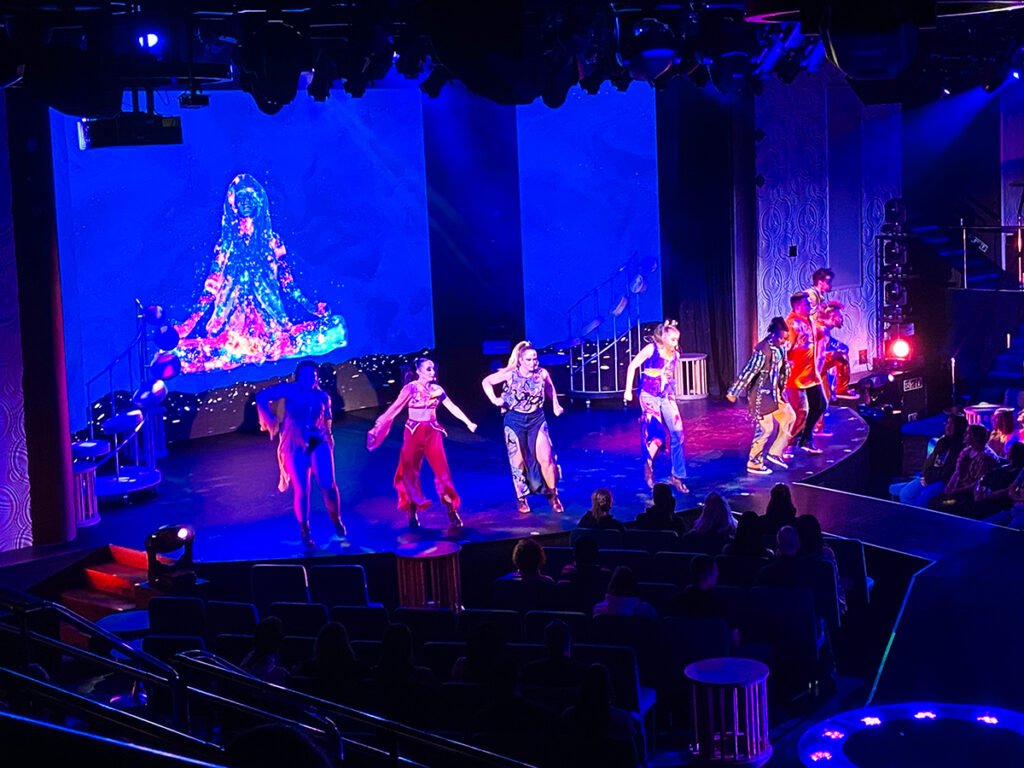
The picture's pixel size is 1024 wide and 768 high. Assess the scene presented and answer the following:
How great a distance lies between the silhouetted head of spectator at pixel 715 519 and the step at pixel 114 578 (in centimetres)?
397

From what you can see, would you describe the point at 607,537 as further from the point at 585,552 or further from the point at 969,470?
A: the point at 969,470

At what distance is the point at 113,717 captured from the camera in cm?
260

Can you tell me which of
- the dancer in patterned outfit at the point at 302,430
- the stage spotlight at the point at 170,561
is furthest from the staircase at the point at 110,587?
the dancer in patterned outfit at the point at 302,430

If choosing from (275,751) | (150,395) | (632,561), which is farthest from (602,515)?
(275,751)

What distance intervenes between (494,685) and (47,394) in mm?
5724

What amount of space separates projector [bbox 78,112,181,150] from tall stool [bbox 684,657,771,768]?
17.2 ft

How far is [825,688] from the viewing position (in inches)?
297

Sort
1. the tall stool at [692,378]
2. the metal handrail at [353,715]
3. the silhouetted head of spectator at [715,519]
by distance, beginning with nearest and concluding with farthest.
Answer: the metal handrail at [353,715]
the silhouetted head of spectator at [715,519]
the tall stool at [692,378]

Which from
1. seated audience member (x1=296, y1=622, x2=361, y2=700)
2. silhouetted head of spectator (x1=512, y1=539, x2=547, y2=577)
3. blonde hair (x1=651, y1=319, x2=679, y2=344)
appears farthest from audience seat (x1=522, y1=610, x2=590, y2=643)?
blonde hair (x1=651, y1=319, x2=679, y2=344)

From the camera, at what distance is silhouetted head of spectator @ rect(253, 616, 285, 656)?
625 centimetres

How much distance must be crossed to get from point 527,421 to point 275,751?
854 centimetres

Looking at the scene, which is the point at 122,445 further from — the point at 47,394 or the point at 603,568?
the point at 603,568

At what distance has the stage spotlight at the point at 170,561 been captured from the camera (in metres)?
9.12

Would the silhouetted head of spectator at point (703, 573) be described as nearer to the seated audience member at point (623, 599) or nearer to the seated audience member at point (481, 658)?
the seated audience member at point (623, 599)
